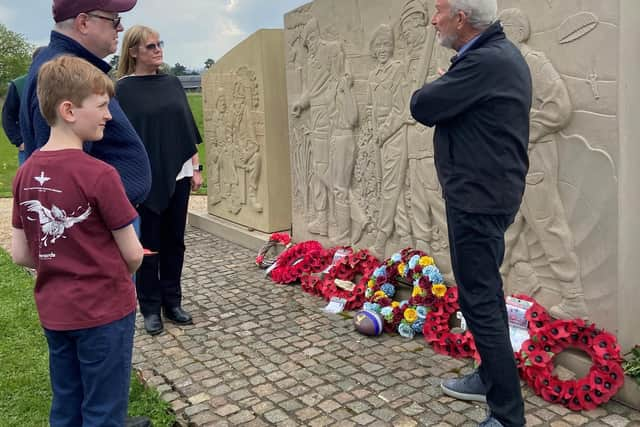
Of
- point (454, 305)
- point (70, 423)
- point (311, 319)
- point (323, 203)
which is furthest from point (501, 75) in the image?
point (323, 203)

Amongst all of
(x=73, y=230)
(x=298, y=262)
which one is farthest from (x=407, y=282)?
(x=73, y=230)

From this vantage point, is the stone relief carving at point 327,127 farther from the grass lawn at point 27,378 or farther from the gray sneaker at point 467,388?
the grass lawn at point 27,378

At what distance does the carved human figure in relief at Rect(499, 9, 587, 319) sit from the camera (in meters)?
3.52

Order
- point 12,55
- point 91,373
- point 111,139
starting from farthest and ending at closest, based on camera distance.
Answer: point 12,55 < point 111,139 < point 91,373

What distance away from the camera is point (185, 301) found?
536 centimetres

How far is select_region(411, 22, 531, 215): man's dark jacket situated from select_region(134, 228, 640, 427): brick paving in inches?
47.7

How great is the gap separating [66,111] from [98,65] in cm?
58

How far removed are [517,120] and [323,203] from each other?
328 cm

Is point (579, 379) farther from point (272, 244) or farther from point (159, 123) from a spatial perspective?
point (272, 244)

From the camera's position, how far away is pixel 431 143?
451 cm

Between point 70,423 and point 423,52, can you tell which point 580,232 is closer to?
point 423,52

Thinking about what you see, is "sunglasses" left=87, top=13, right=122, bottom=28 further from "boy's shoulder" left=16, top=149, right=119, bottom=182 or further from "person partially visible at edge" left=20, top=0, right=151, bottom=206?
"boy's shoulder" left=16, top=149, right=119, bottom=182

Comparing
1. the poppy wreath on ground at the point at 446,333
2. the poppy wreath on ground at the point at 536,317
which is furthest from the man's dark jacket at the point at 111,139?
the poppy wreath on ground at the point at 536,317

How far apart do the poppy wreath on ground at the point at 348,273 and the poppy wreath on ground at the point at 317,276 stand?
33 mm
